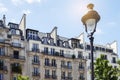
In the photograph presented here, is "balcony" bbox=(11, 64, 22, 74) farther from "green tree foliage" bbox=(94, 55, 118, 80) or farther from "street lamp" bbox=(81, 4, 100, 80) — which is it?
"street lamp" bbox=(81, 4, 100, 80)

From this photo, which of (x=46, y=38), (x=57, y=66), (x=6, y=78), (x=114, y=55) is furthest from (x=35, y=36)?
(x=114, y=55)

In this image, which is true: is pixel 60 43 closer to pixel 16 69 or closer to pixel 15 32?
pixel 15 32

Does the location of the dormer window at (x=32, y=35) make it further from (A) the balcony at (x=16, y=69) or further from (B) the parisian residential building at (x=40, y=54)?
(A) the balcony at (x=16, y=69)

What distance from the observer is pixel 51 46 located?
71.0 meters

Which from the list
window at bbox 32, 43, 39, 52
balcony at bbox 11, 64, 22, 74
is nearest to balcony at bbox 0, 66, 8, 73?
balcony at bbox 11, 64, 22, 74

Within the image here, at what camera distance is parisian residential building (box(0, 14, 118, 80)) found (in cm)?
6400

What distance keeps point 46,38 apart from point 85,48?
33.3ft

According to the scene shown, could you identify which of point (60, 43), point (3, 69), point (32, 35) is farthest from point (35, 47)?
point (3, 69)

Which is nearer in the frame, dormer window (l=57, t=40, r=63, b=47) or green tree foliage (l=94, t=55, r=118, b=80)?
green tree foliage (l=94, t=55, r=118, b=80)

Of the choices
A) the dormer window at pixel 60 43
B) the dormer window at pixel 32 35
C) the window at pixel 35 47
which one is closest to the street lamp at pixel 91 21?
the window at pixel 35 47

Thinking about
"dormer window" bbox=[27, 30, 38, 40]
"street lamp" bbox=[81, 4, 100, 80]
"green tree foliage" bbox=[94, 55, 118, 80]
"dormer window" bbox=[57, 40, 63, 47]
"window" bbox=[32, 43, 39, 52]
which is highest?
"dormer window" bbox=[27, 30, 38, 40]

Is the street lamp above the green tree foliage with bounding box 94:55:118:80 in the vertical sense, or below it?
above

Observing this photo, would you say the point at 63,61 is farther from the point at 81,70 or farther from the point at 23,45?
the point at 23,45

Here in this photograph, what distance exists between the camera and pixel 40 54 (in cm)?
6819
